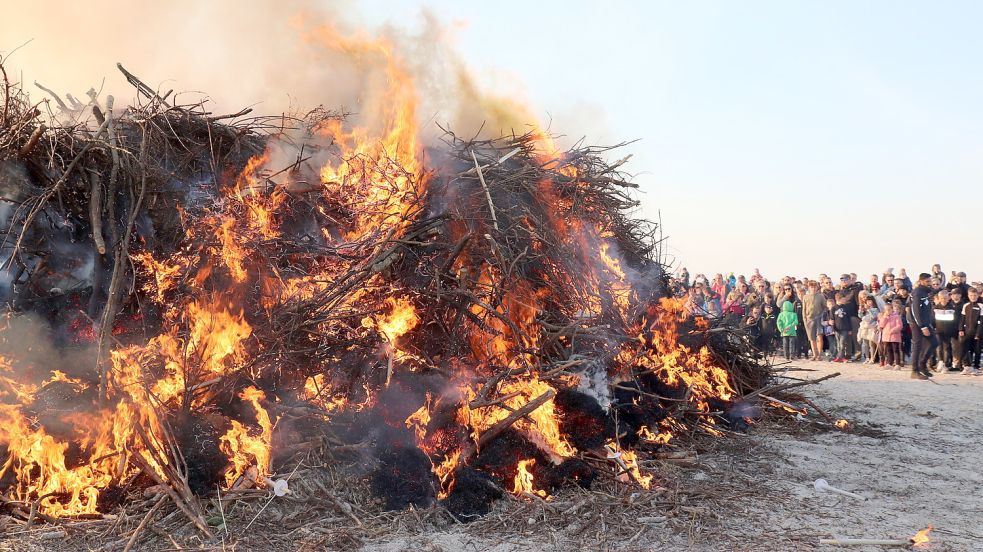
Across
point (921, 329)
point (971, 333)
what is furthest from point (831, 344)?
point (921, 329)

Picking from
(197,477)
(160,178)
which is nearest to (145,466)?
(197,477)

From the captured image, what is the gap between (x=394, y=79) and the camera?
7.21 metres

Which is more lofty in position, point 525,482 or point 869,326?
point 869,326

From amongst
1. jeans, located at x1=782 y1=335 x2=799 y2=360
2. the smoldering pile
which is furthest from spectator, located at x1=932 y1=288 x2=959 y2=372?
the smoldering pile

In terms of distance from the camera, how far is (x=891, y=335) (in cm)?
1300

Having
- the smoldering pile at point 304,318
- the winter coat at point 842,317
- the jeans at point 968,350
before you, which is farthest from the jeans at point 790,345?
the smoldering pile at point 304,318

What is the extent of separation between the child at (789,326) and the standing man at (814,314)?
0.26 meters

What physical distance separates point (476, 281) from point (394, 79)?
277 centimetres

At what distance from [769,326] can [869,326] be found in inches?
85.8

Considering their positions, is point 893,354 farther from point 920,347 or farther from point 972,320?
point 972,320

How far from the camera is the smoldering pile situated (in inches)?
189

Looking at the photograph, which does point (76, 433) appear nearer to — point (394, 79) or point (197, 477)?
point (197, 477)

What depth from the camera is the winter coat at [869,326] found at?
44.7ft

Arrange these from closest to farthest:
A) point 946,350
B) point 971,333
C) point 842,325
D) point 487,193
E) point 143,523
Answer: point 143,523 < point 487,193 < point 971,333 < point 946,350 < point 842,325
